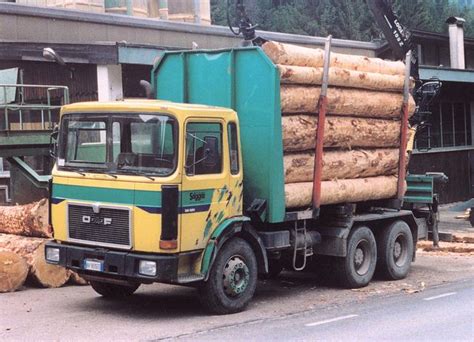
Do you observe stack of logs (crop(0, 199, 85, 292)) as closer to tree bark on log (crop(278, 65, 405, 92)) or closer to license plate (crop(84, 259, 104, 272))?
license plate (crop(84, 259, 104, 272))

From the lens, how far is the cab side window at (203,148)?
941 centimetres

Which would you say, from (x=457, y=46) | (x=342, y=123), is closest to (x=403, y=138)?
(x=342, y=123)

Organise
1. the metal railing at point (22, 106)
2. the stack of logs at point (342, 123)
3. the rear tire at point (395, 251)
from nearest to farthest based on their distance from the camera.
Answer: the stack of logs at point (342, 123)
the rear tire at point (395, 251)
the metal railing at point (22, 106)

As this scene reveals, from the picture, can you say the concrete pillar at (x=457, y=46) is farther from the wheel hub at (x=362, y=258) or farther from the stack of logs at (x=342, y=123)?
the wheel hub at (x=362, y=258)

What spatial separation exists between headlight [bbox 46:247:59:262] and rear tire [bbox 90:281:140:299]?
38.7 inches

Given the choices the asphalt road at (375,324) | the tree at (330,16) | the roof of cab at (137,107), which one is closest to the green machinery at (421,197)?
the asphalt road at (375,324)

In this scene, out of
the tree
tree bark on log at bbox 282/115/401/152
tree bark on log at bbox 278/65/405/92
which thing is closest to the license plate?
tree bark on log at bbox 282/115/401/152

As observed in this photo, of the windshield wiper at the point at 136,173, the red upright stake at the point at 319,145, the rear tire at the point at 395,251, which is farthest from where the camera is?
the rear tire at the point at 395,251

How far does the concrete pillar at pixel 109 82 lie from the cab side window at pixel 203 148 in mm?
7716

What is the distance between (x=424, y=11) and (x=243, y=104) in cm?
5086

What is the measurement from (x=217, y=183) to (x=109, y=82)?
27.2 feet

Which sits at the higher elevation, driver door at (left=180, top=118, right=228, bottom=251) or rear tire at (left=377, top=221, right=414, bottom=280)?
driver door at (left=180, top=118, right=228, bottom=251)

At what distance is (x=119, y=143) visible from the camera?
9.62 m

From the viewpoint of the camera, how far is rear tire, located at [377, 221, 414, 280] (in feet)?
42.3
